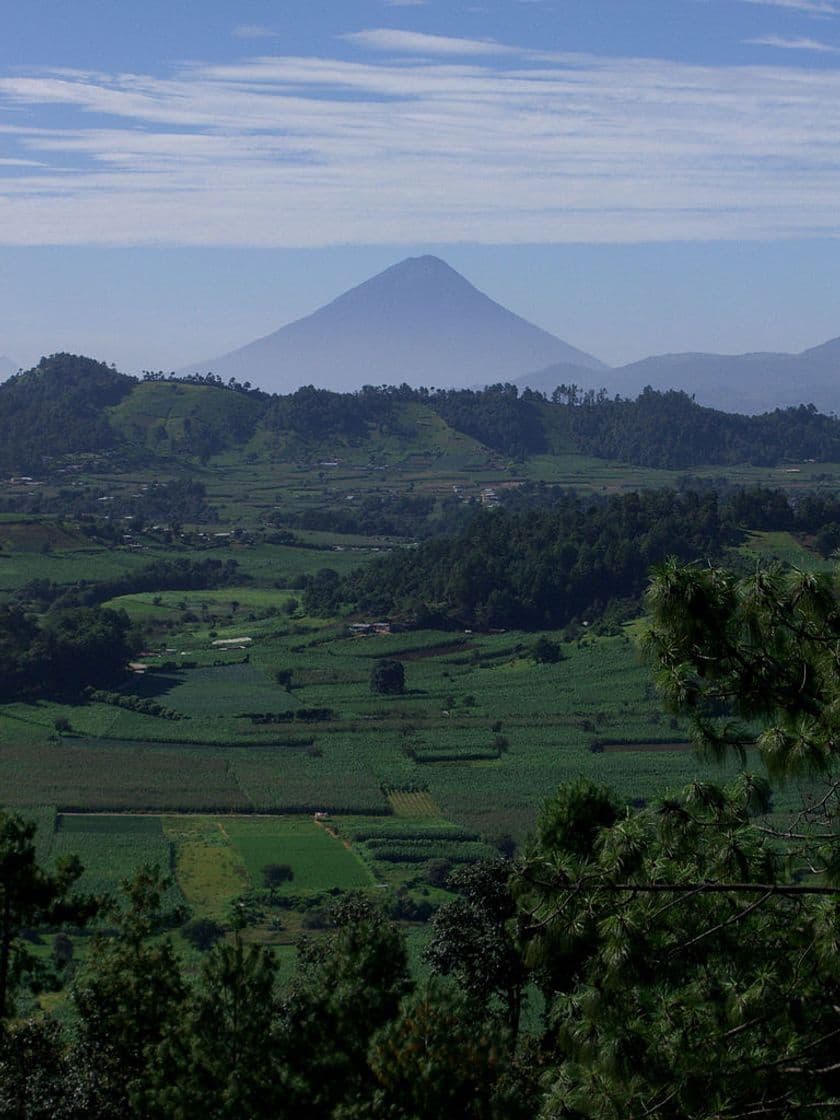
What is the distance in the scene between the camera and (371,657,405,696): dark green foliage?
42125 mm

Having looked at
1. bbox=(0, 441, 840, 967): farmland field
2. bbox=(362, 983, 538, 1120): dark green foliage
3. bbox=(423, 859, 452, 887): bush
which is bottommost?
bbox=(423, 859, 452, 887): bush

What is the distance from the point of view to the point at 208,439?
4080 inches

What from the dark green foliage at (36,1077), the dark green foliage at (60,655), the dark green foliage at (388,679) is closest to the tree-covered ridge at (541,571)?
the dark green foliage at (388,679)

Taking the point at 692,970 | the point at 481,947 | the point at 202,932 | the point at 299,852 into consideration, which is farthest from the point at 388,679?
the point at 692,970

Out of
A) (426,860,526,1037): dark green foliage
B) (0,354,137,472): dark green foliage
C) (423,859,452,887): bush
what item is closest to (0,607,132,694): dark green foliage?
(423,859,452,887): bush

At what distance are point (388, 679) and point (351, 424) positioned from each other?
226ft

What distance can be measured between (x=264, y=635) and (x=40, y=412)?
60797 millimetres

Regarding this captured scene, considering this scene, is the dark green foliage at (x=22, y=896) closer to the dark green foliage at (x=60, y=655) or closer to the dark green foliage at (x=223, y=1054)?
the dark green foliage at (x=223, y=1054)

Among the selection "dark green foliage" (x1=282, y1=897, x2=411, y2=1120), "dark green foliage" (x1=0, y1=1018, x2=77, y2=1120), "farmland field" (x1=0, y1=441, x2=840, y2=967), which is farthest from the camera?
"farmland field" (x1=0, y1=441, x2=840, y2=967)

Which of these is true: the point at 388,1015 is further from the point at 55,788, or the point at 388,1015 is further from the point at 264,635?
the point at 264,635

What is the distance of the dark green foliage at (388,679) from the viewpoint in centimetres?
4212

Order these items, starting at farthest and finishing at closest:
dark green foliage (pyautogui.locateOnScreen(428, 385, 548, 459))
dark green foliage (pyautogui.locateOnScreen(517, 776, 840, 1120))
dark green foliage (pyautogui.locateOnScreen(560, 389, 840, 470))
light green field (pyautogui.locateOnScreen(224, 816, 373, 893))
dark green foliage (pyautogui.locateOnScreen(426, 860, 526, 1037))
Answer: dark green foliage (pyautogui.locateOnScreen(428, 385, 548, 459)) < dark green foliage (pyautogui.locateOnScreen(560, 389, 840, 470)) < light green field (pyautogui.locateOnScreen(224, 816, 373, 893)) < dark green foliage (pyautogui.locateOnScreen(426, 860, 526, 1037)) < dark green foliage (pyautogui.locateOnScreen(517, 776, 840, 1120))

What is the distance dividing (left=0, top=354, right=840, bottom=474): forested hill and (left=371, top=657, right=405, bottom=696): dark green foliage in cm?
5940

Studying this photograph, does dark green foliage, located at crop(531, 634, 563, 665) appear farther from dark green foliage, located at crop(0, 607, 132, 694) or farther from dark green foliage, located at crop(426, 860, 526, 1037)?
dark green foliage, located at crop(426, 860, 526, 1037)
